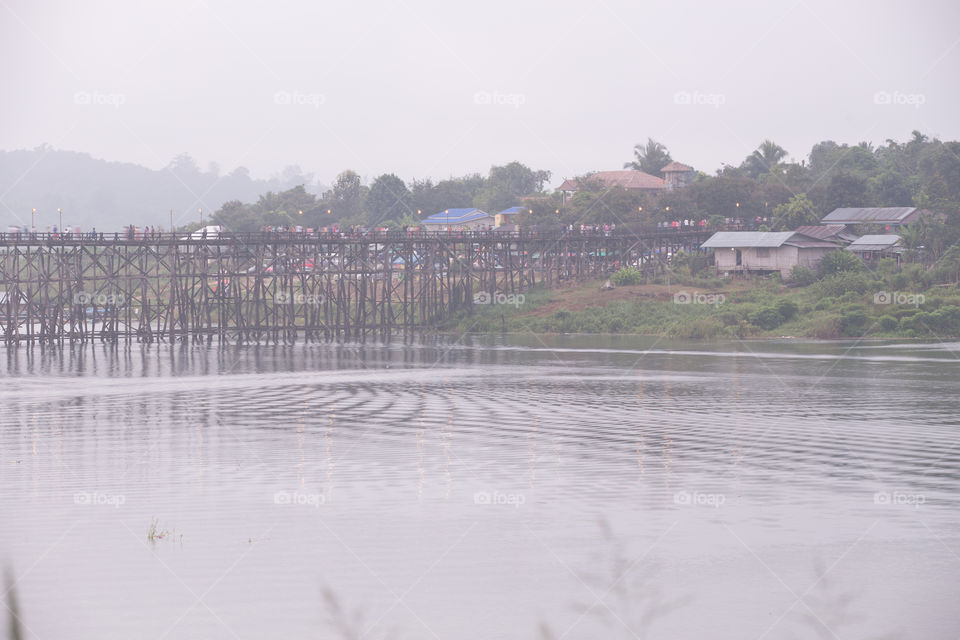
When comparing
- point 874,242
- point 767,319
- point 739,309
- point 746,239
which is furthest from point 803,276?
point 767,319

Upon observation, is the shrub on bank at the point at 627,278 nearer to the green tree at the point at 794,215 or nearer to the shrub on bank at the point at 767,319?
the green tree at the point at 794,215

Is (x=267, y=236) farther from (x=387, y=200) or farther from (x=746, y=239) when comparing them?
(x=387, y=200)

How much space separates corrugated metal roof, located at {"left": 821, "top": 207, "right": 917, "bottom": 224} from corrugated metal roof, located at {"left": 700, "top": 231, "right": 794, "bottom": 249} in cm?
1012

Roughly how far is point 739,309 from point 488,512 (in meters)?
48.1

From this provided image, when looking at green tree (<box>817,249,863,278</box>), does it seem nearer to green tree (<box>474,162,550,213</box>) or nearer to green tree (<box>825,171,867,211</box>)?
green tree (<box>825,171,867,211</box>)

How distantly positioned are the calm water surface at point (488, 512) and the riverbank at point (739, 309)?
22197 mm

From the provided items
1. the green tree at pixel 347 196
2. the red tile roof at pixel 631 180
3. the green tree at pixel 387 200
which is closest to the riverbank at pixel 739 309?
the red tile roof at pixel 631 180

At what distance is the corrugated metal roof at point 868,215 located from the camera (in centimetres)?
8175

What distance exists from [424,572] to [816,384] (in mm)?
26125

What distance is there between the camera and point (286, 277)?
71.6 metres

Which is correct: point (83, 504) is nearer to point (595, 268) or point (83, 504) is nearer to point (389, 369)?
point (389, 369)

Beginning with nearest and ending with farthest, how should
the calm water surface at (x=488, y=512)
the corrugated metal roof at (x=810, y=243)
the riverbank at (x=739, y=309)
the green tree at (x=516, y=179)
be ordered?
1. the calm water surface at (x=488, y=512)
2. the riverbank at (x=739, y=309)
3. the corrugated metal roof at (x=810, y=243)
4. the green tree at (x=516, y=179)

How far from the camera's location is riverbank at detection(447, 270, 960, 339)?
5906cm

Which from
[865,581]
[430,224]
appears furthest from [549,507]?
[430,224]
